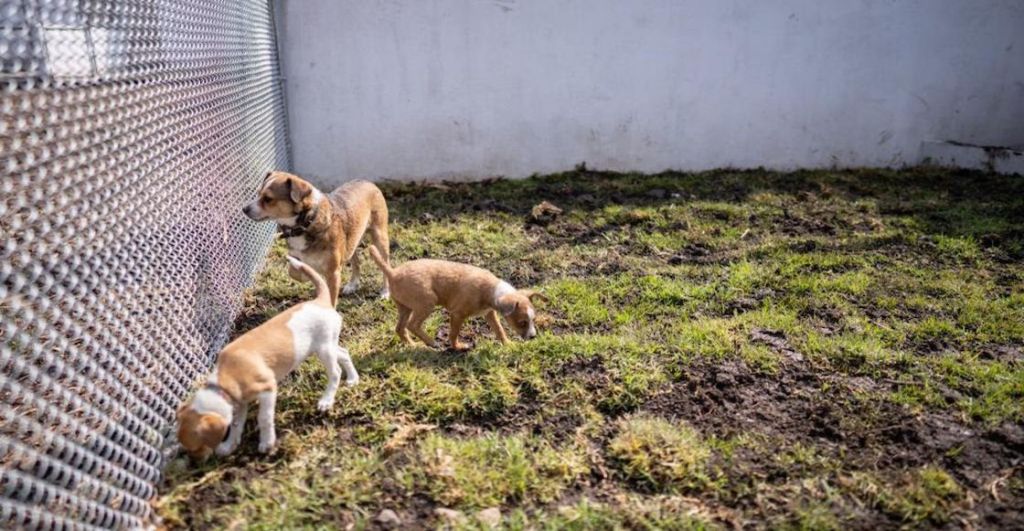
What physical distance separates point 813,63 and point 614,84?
9.91 ft

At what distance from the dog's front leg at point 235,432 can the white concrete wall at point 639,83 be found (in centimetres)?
A: 623

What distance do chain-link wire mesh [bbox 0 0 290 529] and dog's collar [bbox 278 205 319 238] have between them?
521 mm

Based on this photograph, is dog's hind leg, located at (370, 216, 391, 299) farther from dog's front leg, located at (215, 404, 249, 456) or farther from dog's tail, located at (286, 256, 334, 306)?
dog's front leg, located at (215, 404, 249, 456)

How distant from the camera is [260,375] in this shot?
3004 millimetres

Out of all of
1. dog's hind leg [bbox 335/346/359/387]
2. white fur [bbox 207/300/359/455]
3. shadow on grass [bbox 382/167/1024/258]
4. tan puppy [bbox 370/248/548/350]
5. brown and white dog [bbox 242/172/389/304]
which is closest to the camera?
white fur [bbox 207/300/359/455]

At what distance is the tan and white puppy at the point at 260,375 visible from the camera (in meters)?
2.75

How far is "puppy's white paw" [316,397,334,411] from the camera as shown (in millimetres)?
3352

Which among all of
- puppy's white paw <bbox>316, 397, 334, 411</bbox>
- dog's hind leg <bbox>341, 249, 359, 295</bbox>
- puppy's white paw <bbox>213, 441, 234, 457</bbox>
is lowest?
puppy's white paw <bbox>213, 441, 234, 457</bbox>

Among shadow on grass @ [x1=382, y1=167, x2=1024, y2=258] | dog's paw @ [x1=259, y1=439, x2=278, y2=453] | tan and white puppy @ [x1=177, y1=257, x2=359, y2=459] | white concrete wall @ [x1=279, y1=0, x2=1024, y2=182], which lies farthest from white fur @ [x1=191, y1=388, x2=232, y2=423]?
white concrete wall @ [x1=279, y1=0, x2=1024, y2=182]

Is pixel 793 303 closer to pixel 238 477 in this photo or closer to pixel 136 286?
pixel 238 477

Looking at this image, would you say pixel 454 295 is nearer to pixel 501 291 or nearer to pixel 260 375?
pixel 501 291

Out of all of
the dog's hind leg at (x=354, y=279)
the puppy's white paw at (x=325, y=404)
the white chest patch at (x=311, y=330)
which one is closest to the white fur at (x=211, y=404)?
the white chest patch at (x=311, y=330)

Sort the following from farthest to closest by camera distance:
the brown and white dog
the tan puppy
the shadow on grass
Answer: the shadow on grass, the brown and white dog, the tan puppy

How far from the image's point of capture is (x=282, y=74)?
8242 mm
